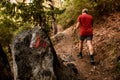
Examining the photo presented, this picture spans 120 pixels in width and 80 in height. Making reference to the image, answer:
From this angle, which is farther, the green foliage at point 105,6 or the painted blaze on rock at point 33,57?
the green foliage at point 105,6

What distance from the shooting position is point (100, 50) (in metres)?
10.3

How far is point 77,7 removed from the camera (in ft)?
44.7

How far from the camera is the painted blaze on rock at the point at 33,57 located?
21.4 ft

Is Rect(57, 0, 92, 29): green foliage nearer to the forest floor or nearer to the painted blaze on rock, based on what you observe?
the forest floor

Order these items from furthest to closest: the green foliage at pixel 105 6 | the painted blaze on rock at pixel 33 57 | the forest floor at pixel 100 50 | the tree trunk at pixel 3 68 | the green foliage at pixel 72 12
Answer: the green foliage at pixel 72 12 → the green foliage at pixel 105 6 → the forest floor at pixel 100 50 → the tree trunk at pixel 3 68 → the painted blaze on rock at pixel 33 57

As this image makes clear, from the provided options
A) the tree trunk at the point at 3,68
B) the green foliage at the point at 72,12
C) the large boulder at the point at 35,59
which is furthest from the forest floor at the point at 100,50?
the tree trunk at the point at 3,68

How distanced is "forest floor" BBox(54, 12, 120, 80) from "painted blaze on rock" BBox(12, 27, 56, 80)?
1851 millimetres

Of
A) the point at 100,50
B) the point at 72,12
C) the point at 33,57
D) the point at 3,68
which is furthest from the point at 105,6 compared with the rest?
the point at 3,68

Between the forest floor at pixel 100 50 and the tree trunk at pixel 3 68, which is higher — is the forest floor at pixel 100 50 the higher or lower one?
the lower one

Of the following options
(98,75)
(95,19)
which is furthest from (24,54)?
(95,19)

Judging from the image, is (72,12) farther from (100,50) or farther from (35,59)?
(35,59)

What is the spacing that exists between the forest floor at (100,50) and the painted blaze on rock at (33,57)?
1851 mm

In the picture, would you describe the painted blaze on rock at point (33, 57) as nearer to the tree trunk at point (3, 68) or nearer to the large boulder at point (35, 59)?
the large boulder at point (35, 59)

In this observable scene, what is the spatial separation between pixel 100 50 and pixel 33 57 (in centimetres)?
423
